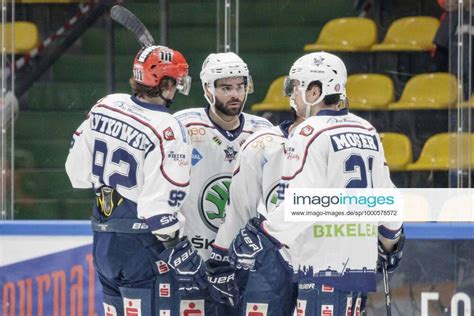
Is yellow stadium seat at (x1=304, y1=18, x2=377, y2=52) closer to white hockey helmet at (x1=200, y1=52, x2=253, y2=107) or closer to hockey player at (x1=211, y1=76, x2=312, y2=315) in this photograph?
white hockey helmet at (x1=200, y1=52, x2=253, y2=107)

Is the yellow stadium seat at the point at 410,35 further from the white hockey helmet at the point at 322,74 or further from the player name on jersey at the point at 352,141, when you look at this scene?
the player name on jersey at the point at 352,141

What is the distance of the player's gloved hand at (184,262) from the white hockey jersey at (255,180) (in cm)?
17

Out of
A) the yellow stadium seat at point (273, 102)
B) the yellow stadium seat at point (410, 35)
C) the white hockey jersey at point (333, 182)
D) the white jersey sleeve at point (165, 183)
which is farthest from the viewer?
the yellow stadium seat at point (410, 35)

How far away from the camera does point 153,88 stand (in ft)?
17.4

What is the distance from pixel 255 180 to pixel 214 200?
30cm

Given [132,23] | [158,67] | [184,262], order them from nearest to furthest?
1. [184,262]
2. [158,67]
3. [132,23]

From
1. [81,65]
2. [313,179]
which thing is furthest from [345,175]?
[81,65]

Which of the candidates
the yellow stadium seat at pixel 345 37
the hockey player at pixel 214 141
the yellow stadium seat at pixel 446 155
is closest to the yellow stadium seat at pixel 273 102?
the yellow stadium seat at pixel 345 37

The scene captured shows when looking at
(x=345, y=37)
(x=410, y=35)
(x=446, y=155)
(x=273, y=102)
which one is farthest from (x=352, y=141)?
(x=410, y=35)

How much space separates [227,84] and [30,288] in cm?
152

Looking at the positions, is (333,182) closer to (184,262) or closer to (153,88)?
(184,262)

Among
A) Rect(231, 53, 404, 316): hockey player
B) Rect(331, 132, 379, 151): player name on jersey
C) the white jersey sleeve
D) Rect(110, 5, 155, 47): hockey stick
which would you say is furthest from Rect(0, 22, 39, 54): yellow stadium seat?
Rect(331, 132, 379, 151): player name on jersey

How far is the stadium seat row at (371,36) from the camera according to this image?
673 centimetres

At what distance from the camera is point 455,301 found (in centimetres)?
614
